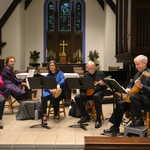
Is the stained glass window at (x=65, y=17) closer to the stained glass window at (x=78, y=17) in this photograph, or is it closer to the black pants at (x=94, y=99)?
the stained glass window at (x=78, y=17)

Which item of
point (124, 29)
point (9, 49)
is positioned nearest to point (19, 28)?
point (9, 49)

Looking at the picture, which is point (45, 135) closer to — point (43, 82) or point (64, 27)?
point (43, 82)

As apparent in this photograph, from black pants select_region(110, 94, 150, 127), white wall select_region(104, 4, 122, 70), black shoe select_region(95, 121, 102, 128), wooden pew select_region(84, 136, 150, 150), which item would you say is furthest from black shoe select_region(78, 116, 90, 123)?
white wall select_region(104, 4, 122, 70)

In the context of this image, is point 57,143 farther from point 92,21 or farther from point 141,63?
point 92,21

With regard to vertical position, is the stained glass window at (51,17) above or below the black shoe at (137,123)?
above

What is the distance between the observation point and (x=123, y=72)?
766 centimetres

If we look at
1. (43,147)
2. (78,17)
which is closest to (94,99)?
(43,147)

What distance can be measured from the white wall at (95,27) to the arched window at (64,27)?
284 mm

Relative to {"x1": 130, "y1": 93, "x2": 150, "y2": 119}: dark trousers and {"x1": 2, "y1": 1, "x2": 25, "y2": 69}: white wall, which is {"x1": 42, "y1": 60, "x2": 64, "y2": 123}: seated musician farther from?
{"x1": 2, "y1": 1, "x2": 25, "y2": 69}: white wall

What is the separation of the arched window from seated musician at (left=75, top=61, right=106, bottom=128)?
439 inches

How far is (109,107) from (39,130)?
3.04m

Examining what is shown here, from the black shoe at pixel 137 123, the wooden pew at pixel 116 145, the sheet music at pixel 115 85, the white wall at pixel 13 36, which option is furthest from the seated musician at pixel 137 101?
the white wall at pixel 13 36

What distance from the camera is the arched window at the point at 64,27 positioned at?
1738 cm

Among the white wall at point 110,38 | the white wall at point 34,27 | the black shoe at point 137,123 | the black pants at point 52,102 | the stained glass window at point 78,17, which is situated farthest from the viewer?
the stained glass window at point 78,17
